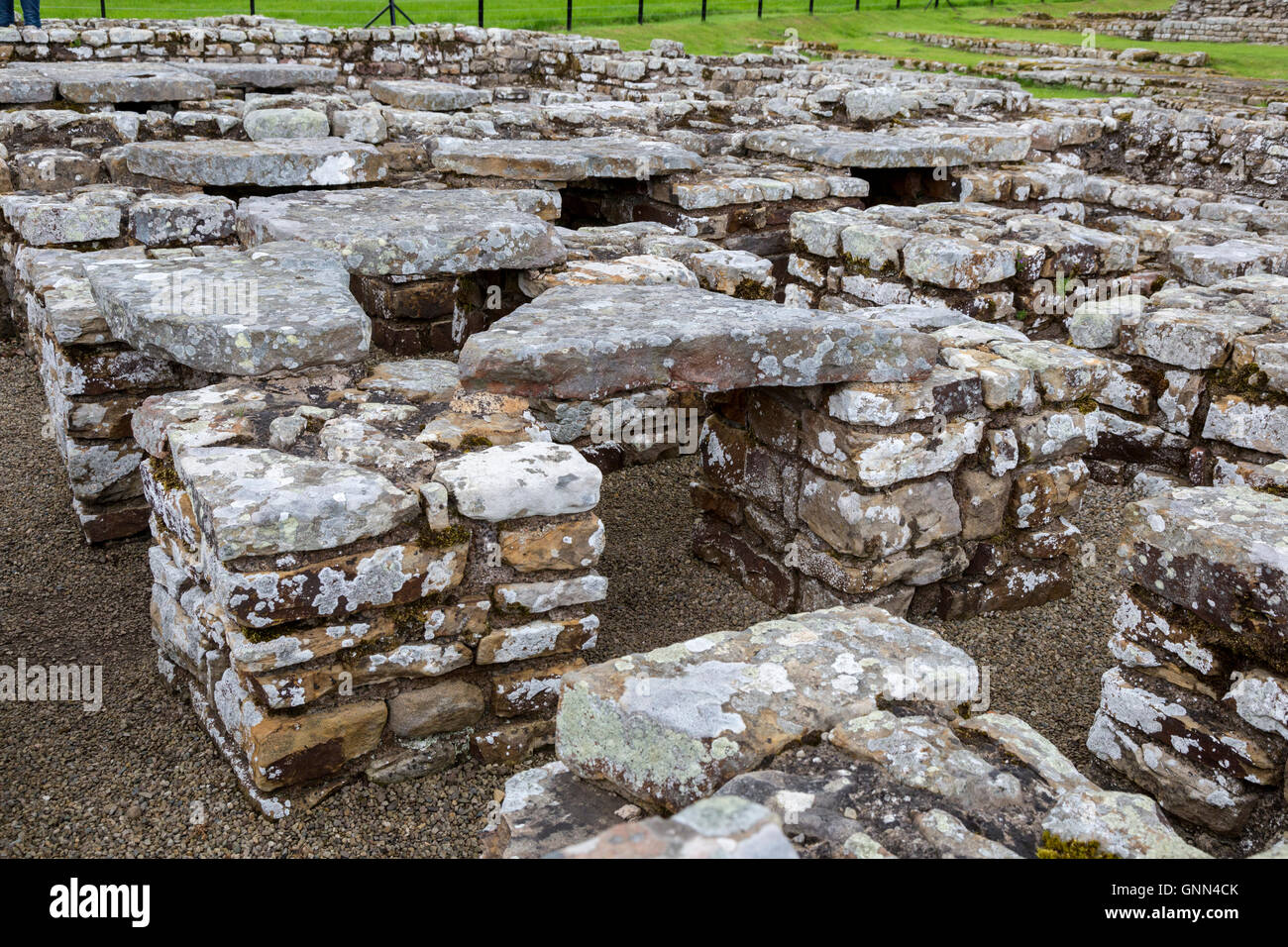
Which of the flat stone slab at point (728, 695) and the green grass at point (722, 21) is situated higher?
the green grass at point (722, 21)

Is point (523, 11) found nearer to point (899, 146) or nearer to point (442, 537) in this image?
point (899, 146)

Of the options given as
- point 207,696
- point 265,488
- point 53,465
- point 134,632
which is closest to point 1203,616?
point 265,488

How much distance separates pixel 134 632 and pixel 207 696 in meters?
1.17

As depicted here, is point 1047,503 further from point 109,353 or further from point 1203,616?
point 109,353

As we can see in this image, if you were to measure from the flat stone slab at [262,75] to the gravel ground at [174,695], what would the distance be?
6.66 metres

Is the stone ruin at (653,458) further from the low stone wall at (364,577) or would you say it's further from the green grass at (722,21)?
the green grass at (722,21)

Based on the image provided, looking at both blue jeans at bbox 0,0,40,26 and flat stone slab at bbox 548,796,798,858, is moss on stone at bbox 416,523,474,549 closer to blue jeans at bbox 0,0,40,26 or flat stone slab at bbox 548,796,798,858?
flat stone slab at bbox 548,796,798,858

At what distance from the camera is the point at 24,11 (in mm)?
14602

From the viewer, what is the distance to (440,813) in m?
3.77

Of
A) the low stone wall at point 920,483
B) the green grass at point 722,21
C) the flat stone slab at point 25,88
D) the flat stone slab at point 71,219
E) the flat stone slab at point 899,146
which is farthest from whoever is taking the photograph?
the green grass at point 722,21

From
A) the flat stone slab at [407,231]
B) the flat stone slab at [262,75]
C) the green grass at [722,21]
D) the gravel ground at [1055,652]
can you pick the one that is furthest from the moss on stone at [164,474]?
the green grass at [722,21]

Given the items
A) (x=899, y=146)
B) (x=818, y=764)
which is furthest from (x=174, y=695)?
(x=899, y=146)

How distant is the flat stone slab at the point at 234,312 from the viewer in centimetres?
438
